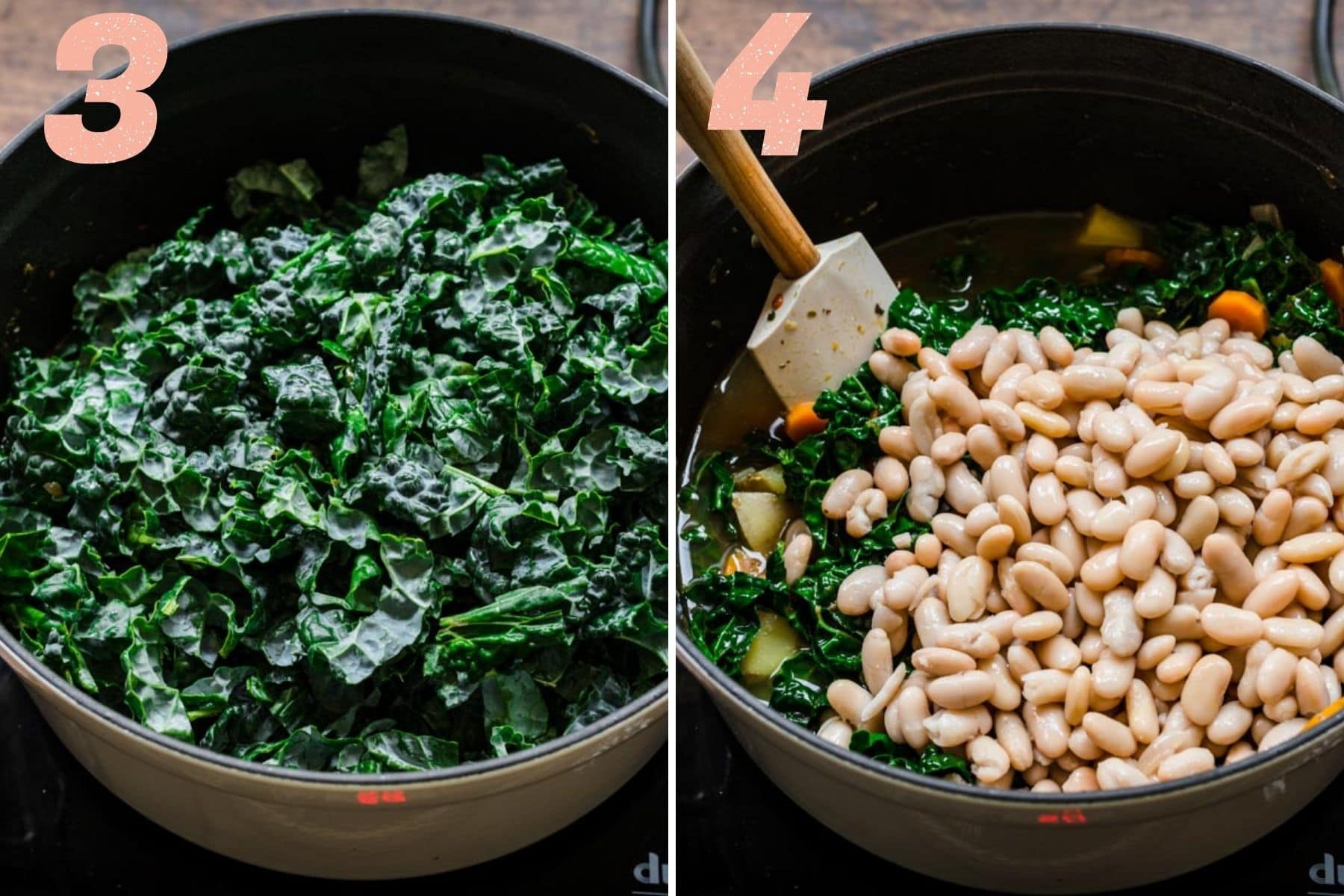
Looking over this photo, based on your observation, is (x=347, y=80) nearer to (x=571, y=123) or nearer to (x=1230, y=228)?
(x=571, y=123)

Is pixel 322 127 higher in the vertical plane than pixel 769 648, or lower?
higher

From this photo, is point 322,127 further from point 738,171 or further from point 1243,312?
point 1243,312

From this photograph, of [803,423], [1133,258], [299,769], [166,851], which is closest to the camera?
[299,769]

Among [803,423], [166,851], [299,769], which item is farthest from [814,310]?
[166,851]

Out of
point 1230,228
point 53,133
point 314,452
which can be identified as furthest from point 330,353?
point 1230,228

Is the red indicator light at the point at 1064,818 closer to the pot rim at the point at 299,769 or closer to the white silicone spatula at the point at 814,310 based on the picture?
the pot rim at the point at 299,769

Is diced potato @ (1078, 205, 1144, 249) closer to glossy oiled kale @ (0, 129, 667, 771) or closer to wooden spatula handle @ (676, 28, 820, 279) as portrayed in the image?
wooden spatula handle @ (676, 28, 820, 279)

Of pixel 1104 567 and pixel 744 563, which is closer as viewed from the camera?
pixel 1104 567
